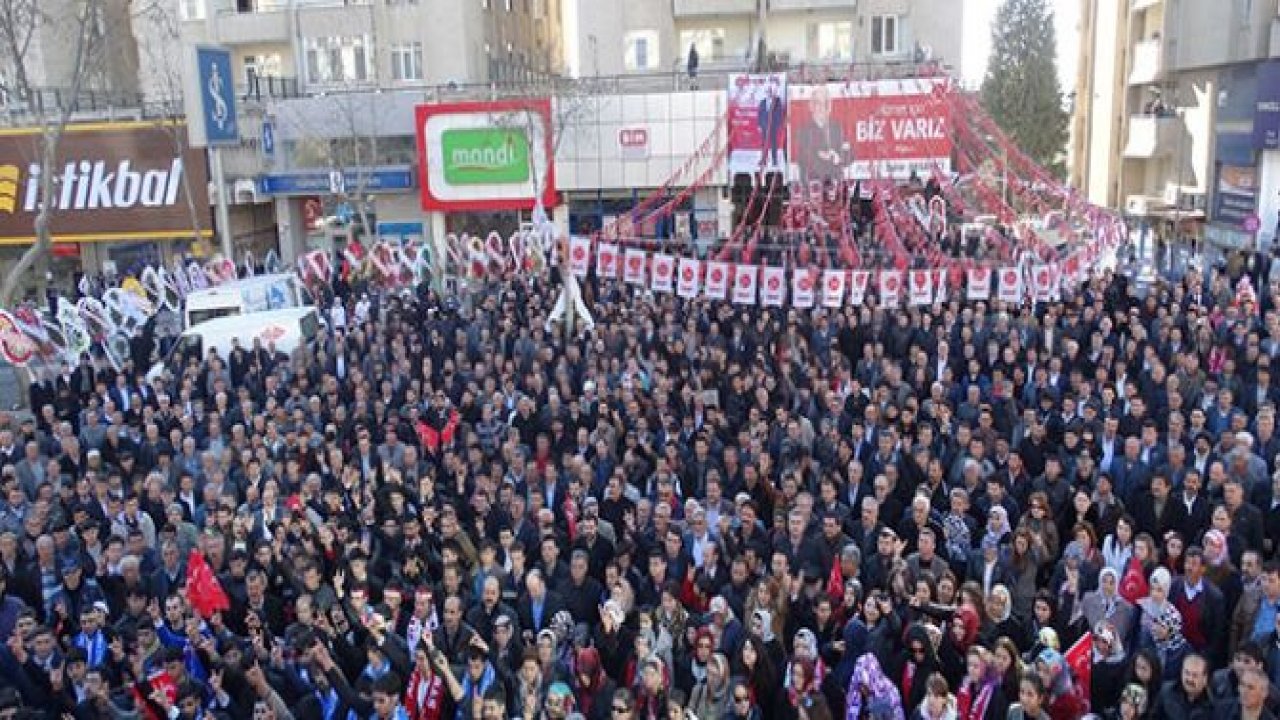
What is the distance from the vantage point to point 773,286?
536 inches

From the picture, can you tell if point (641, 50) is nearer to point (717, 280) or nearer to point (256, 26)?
point (256, 26)

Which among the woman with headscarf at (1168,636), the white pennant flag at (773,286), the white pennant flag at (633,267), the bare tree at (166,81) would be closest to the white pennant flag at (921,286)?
the white pennant flag at (773,286)

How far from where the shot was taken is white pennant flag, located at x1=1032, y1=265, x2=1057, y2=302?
12586 millimetres

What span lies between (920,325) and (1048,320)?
1.40m

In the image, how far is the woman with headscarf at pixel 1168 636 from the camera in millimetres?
5996

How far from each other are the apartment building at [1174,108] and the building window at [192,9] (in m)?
22.2

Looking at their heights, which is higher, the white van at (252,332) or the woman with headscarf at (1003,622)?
the white van at (252,332)

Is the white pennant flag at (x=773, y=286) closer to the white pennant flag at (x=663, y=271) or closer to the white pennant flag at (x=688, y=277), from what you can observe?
the white pennant flag at (x=688, y=277)

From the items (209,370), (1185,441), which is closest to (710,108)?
(209,370)

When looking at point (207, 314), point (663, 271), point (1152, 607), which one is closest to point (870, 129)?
point (663, 271)

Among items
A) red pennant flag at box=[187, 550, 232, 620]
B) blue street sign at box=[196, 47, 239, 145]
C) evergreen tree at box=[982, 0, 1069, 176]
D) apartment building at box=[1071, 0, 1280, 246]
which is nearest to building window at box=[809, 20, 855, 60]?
apartment building at box=[1071, 0, 1280, 246]

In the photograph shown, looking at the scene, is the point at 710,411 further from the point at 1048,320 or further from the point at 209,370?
the point at 209,370

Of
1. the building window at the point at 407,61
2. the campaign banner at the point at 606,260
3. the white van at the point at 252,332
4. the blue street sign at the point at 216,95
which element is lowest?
the white van at the point at 252,332

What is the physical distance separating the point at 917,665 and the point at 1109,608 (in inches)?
55.7
